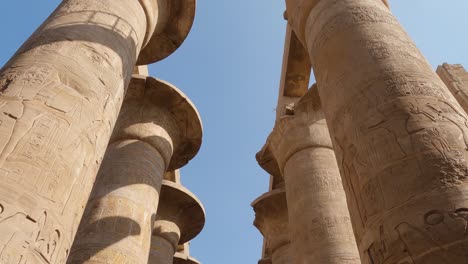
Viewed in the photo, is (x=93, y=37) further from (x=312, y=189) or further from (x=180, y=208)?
(x=180, y=208)

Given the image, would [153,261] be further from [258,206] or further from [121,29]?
[121,29]

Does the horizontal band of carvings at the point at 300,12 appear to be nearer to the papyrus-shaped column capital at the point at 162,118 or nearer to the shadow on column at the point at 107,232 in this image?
the papyrus-shaped column capital at the point at 162,118

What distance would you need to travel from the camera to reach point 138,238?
7.45m

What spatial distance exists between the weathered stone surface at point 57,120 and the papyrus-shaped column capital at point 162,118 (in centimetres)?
387

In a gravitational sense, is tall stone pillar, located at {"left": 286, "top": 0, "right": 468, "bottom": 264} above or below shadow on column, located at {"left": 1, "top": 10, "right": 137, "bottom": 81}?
below

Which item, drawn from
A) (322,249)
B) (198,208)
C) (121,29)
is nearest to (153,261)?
(198,208)

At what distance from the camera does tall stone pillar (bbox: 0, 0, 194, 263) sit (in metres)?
3.09

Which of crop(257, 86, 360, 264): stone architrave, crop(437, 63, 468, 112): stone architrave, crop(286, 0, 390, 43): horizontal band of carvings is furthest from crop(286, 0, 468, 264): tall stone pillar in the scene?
crop(437, 63, 468, 112): stone architrave

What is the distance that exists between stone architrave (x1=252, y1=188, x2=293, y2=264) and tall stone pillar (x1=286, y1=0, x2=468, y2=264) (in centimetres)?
690

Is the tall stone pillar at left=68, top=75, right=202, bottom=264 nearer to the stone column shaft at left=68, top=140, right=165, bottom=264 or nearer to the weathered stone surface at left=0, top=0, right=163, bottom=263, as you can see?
the stone column shaft at left=68, top=140, right=165, bottom=264

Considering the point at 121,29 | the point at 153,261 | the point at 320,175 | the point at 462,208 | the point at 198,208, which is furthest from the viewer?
the point at 198,208

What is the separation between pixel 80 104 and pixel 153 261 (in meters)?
6.81

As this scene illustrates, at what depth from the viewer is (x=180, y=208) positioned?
37.0 feet

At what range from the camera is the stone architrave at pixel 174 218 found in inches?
427
